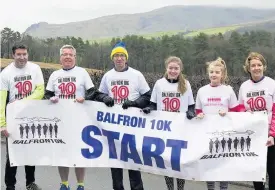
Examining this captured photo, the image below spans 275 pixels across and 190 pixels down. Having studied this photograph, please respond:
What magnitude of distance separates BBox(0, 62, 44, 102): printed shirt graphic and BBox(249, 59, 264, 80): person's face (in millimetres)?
2926

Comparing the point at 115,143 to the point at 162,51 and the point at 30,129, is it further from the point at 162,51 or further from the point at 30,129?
the point at 162,51

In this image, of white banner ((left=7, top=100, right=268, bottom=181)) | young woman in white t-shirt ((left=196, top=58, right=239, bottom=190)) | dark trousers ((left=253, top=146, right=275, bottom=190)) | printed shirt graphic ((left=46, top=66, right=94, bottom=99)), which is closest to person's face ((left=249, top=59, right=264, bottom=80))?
young woman in white t-shirt ((left=196, top=58, right=239, bottom=190))

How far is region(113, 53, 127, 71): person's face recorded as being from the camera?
573 centimetres

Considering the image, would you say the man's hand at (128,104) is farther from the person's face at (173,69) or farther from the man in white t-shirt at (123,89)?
the person's face at (173,69)

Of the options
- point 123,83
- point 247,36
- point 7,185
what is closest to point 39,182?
point 7,185

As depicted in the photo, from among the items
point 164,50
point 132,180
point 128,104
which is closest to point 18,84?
point 128,104

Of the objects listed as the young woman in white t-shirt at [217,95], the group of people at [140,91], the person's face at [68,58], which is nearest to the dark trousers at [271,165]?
the group of people at [140,91]

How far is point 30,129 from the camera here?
6039mm

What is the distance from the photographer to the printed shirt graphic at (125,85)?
225 inches

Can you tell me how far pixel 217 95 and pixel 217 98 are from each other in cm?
4

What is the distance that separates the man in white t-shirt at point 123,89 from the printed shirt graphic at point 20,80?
1.04 metres

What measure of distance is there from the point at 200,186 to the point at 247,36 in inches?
2917

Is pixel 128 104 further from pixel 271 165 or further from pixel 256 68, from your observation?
pixel 271 165

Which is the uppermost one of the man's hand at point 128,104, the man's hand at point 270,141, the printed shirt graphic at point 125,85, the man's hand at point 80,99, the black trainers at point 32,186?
the printed shirt graphic at point 125,85
